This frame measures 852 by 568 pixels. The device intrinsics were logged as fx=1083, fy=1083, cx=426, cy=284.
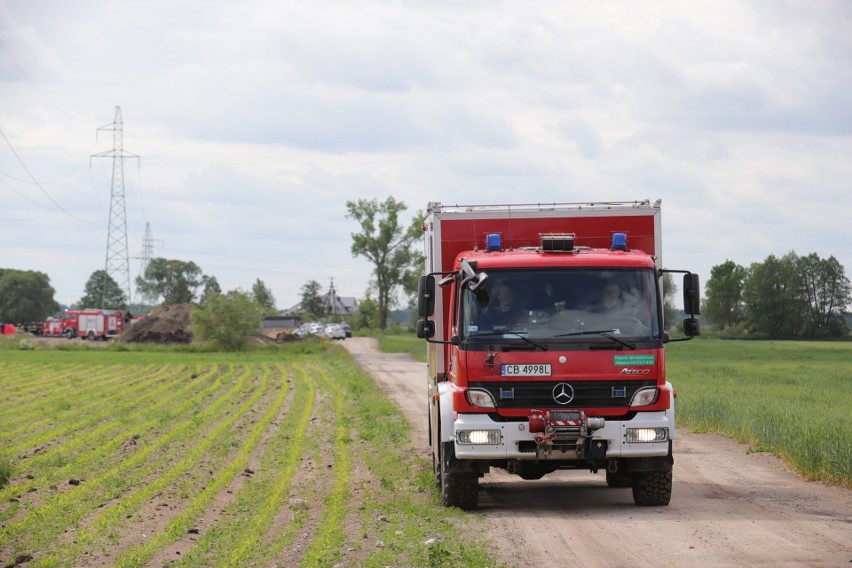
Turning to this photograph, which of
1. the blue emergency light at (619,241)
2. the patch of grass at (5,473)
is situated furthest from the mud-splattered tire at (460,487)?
the patch of grass at (5,473)

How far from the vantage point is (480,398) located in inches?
437

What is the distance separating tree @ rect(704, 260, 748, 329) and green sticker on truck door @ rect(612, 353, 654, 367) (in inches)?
5180

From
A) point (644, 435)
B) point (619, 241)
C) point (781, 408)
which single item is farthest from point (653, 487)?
point (781, 408)

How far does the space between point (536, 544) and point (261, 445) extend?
9.79 m

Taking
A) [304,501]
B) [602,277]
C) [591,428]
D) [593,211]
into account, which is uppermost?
[593,211]

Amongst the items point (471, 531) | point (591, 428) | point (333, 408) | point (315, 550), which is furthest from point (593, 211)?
point (333, 408)

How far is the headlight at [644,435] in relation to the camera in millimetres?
11094

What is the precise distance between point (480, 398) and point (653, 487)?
225 centimetres

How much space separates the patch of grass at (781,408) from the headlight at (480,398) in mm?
4950

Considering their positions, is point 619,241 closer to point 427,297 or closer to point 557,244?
point 557,244

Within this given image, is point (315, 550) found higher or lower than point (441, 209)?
lower

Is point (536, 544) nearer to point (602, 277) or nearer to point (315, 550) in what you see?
point (315, 550)

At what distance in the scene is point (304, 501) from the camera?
40.6 ft

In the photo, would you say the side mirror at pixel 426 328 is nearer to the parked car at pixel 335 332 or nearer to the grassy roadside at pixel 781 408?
the grassy roadside at pixel 781 408
